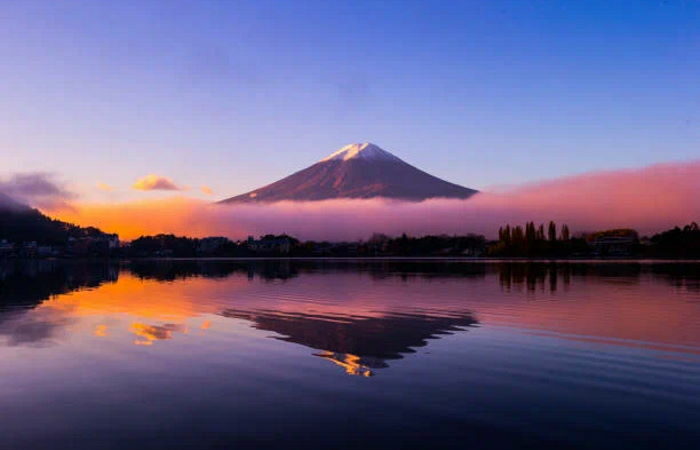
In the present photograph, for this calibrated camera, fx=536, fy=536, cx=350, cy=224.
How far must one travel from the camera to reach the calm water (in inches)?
459

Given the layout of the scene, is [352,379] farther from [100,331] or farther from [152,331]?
[100,331]

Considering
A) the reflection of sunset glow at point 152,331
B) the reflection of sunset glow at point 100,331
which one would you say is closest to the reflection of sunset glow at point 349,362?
the reflection of sunset glow at point 152,331

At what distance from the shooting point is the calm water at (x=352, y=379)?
11.7m

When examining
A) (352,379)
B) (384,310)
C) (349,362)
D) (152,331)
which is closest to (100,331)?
(152,331)

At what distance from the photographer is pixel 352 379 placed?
1644cm

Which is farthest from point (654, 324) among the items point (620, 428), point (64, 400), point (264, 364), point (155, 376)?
point (64, 400)

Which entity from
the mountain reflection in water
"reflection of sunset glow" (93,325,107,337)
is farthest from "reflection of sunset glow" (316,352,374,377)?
"reflection of sunset glow" (93,325,107,337)

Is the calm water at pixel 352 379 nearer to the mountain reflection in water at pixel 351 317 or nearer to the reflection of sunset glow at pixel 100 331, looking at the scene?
the reflection of sunset glow at pixel 100 331

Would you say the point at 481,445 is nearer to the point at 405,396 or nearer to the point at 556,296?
the point at 405,396

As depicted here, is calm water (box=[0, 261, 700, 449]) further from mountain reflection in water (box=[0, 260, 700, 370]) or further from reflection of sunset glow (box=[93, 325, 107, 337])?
mountain reflection in water (box=[0, 260, 700, 370])

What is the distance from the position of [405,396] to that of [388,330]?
12179 millimetres

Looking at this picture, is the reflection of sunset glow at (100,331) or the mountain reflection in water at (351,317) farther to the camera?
the reflection of sunset glow at (100,331)

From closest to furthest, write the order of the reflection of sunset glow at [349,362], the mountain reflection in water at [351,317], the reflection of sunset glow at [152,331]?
the reflection of sunset glow at [349,362]
the mountain reflection in water at [351,317]
the reflection of sunset glow at [152,331]

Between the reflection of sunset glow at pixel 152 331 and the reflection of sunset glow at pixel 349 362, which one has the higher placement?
the reflection of sunset glow at pixel 349 362
